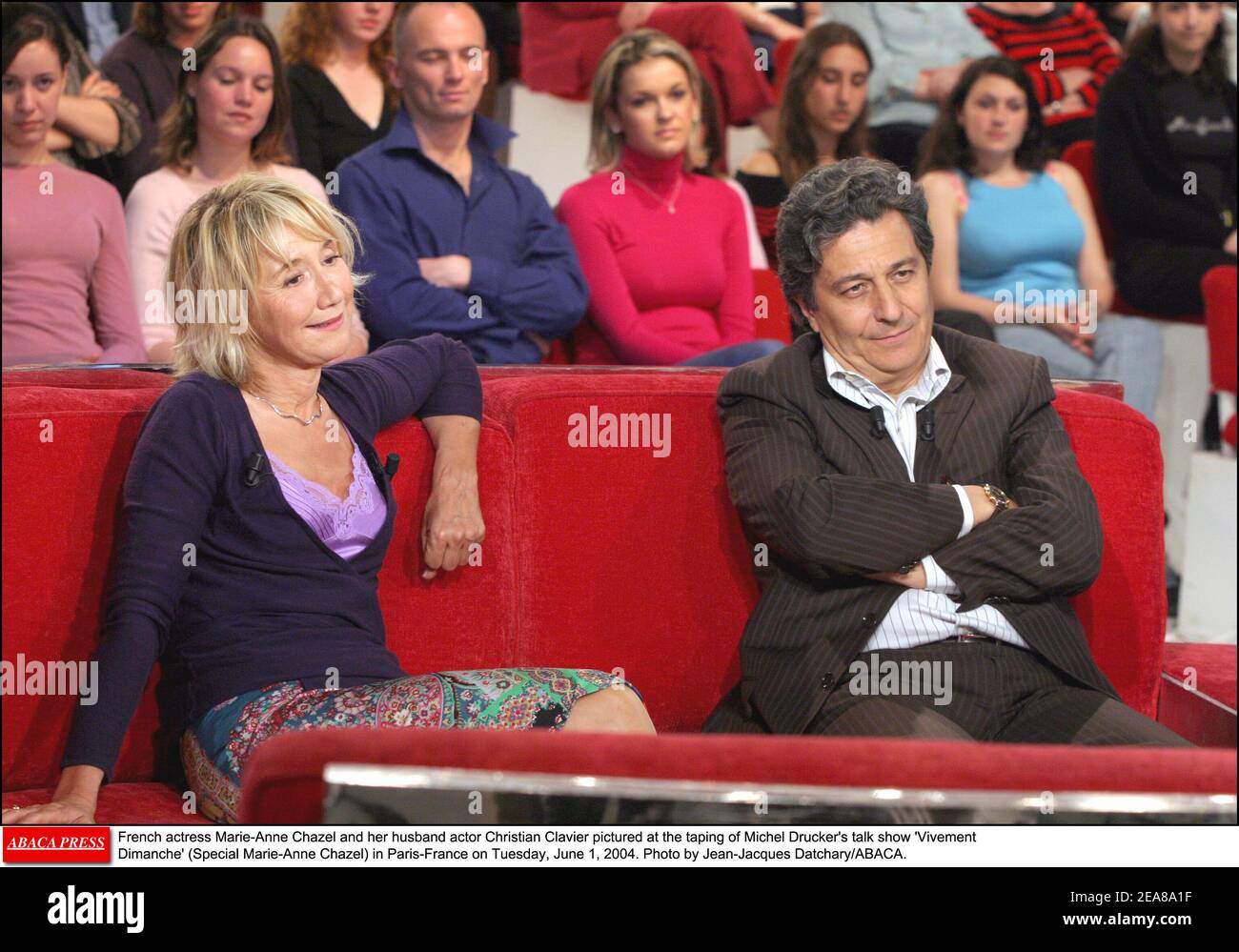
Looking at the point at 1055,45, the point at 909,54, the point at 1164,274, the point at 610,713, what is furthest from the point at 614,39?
the point at 610,713

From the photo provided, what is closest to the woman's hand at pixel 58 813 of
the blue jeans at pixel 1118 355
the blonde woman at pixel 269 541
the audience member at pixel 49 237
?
the blonde woman at pixel 269 541

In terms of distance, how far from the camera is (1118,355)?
3.62 m

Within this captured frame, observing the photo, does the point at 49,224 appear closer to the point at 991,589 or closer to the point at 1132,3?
the point at 991,589

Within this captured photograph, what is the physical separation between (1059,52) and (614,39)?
1420mm

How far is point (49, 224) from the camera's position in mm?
2932

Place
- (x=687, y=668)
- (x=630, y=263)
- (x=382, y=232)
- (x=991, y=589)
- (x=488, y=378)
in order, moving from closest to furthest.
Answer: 1. (x=991, y=589)
2. (x=687, y=668)
3. (x=488, y=378)
4. (x=382, y=232)
5. (x=630, y=263)

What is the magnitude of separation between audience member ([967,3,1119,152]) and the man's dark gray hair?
2.59 meters

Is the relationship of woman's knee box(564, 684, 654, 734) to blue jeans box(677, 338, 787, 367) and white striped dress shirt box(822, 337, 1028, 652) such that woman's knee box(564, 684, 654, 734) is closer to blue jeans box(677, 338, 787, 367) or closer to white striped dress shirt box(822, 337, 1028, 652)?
white striped dress shirt box(822, 337, 1028, 652)

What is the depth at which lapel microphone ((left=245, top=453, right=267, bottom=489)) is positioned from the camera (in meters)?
1.68

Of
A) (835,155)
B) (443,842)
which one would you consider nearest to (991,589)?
(443,842)

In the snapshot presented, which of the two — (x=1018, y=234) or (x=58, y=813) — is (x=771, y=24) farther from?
(x=58, y=813)

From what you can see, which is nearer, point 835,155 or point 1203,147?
point 835,155
